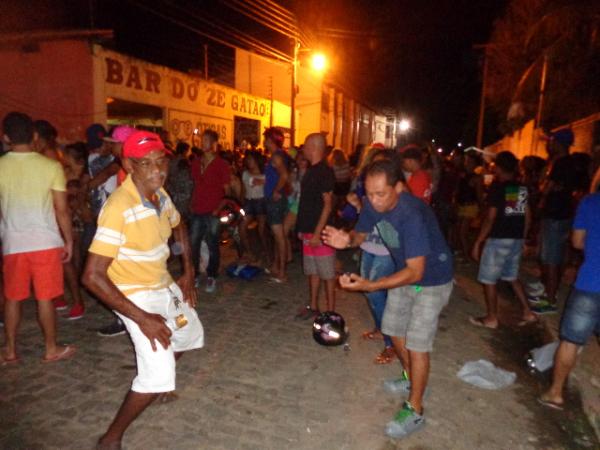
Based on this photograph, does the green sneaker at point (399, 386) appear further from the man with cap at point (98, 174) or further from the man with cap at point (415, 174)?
the man with cap at point (98, 174)

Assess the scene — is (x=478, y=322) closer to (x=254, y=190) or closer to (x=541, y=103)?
(x=254, y=190)

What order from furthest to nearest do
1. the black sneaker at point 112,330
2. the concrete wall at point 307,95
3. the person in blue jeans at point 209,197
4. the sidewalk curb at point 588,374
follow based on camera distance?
1. the concrete wall at point 307,95
2. the person in blue jeans at point 209,197
3. the black sneaker at point 112,330
4. the sidewalk curb at point 588,374

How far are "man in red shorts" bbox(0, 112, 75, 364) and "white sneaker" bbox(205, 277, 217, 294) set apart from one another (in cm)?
246

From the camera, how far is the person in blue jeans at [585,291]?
3379 millimetres

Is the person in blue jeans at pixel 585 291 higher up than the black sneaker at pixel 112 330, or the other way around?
the person in blue jeans at pixel 585 291

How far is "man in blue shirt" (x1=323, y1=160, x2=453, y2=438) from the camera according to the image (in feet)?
9.87

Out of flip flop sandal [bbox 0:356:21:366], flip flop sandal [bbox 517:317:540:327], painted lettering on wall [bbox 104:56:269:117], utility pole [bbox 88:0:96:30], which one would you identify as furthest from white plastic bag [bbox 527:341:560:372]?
utility pole [bbox 88:0:96:30]

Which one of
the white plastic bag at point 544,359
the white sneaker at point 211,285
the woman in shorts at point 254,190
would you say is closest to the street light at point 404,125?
the woman in shorts at point 254,190

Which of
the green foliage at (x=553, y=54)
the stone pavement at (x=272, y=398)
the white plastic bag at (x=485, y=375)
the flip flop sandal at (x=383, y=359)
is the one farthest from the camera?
the green foliage at (x=553, y=54)

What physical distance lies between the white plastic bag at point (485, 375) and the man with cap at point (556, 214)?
6.40 ft

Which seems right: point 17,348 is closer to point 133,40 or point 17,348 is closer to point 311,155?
point 311,155

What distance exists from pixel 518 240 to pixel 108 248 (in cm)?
438

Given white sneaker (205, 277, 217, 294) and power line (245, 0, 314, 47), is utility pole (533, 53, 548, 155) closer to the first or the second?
power line (245, 0, 314, 47)

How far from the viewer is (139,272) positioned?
274cm
